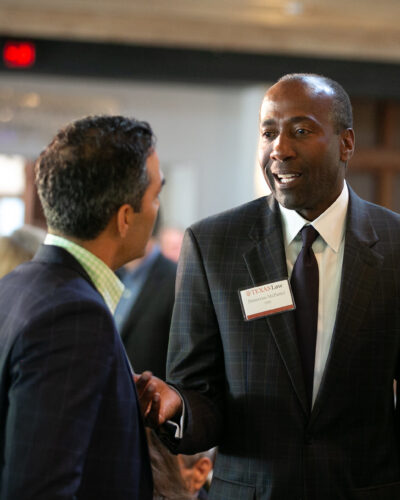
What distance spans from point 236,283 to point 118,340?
0.43 meters

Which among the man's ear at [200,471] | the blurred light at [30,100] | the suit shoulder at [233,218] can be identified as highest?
the blurred light at [30,100]

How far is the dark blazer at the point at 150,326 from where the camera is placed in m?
2.56

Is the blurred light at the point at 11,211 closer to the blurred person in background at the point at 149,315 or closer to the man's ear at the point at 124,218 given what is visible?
the blurred person in background at the point at 149,315

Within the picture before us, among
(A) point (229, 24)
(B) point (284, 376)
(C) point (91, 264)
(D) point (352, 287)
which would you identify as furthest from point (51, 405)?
(A) point (229, 24)

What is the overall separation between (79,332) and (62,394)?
0.10 metres

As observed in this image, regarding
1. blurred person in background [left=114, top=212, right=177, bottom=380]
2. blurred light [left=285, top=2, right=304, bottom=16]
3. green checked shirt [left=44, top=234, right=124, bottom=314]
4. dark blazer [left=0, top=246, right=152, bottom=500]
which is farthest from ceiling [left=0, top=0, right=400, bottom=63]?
dark blazer [left=0, top=246, right=152, bottom=500]

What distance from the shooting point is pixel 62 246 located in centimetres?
132

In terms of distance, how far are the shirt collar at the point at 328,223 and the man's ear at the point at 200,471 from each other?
75 cm

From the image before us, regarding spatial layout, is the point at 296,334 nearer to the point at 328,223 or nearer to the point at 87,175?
the point at 328,223

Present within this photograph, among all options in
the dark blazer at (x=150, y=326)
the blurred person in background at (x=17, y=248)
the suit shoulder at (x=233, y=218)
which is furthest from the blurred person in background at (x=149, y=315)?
the suit shoulder at (x=233, y=218)

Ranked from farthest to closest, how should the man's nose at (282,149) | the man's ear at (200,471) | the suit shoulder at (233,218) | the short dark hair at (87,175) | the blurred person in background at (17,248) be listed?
the blurred person in background at (17,248), the man's ear at (200,471), the suit shoulder at (233,218), the man's nose at (282,149), the short dark hair at (87,175)

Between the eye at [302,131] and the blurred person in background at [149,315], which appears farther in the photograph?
the blurred person in background at [149,315]

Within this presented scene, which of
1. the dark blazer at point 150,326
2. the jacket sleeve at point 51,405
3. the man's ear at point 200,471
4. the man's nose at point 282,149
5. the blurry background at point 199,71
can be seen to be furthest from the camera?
the blurry background at point 199,71

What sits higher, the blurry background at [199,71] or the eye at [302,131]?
the blurry background at [199,71]
